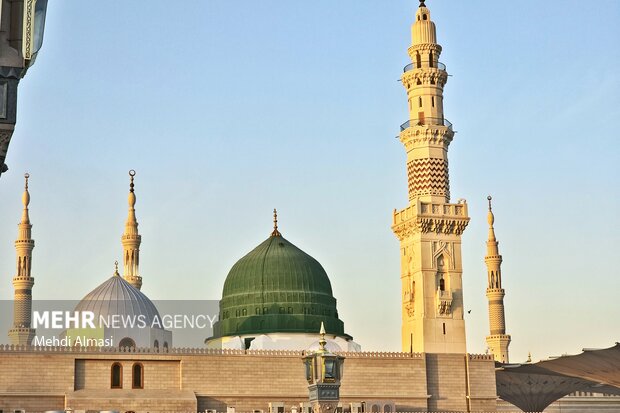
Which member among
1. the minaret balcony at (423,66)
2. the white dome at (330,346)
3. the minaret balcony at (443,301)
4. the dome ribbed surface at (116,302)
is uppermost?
the minaret balcony at (423,66)

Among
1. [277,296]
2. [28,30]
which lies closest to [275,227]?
[277,296]

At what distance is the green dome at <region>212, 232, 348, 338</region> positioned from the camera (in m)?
47.2

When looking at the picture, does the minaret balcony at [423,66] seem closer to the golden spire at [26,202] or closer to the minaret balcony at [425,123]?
the minaret balcony at [425,123]

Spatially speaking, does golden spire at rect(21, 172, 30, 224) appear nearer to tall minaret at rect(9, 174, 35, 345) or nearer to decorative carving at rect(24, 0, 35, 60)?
tall minaret at rect(9, 174, 35, 345)

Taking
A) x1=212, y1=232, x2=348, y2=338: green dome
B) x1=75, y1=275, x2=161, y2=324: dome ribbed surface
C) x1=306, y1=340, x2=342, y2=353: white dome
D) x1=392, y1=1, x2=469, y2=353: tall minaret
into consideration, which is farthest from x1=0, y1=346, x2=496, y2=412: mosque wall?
x1=212, y1=232, x2=348, y2=338: green dome

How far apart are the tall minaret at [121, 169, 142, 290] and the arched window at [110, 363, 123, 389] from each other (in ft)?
49.0

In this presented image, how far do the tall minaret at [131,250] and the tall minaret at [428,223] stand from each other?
15.3 m

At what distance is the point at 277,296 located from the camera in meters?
47.7

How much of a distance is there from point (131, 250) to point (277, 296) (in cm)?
922

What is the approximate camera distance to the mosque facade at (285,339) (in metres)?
36.8

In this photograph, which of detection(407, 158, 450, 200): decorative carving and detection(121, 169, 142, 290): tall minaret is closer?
detection(407, 158, 450, 200): decorative carving

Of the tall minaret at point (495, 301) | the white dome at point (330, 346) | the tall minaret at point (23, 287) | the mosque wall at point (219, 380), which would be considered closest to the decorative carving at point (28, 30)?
the mosque wall at point (219, 380)

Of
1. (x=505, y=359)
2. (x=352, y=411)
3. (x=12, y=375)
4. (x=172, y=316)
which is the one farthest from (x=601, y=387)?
(x=12, y=375)

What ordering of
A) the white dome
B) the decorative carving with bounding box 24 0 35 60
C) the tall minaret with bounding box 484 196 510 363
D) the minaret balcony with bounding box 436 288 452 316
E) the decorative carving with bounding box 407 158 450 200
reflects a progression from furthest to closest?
the tall minaret with bounding box 484 196 510 363
the white dome
the decorative carving with bounding box 407 158 450 200
the minaret balcony with bounding box 436 288 452 316
the decorative carving with bounding box 24 0 35 60
